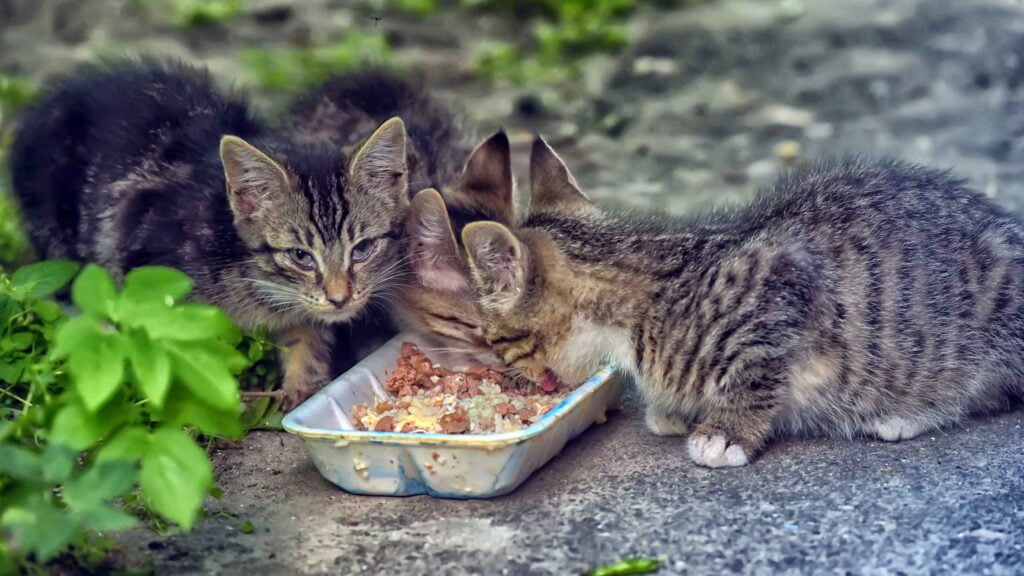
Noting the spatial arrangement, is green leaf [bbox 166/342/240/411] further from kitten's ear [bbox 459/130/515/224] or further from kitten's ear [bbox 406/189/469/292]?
kitten's ear [bbox 459/130/515/224]

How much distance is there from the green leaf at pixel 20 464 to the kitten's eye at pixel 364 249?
5.53 feet

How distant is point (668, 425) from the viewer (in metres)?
3.67

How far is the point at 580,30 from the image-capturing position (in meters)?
5.84

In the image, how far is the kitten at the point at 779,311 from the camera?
3.38 m

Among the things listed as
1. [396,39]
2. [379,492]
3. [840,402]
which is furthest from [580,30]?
[379,492]

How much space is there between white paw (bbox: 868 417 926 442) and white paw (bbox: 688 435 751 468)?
0.50 meters

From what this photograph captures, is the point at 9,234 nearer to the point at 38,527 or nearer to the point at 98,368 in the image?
the point at 98,368

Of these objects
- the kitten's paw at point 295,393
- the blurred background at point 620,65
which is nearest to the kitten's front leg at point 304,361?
the kitten's paw at point 295,393

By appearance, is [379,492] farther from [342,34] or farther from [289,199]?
[342,34]

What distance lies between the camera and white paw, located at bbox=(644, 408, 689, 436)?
3.67 metres

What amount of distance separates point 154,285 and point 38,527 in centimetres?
56

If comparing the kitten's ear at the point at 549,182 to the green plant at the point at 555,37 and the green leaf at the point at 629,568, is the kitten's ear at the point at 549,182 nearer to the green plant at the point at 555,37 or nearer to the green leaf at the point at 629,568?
the green leaf at the point at 629,568

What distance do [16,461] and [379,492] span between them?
3.93 ft

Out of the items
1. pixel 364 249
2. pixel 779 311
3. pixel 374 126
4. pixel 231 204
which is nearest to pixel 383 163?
pixel 364 249
